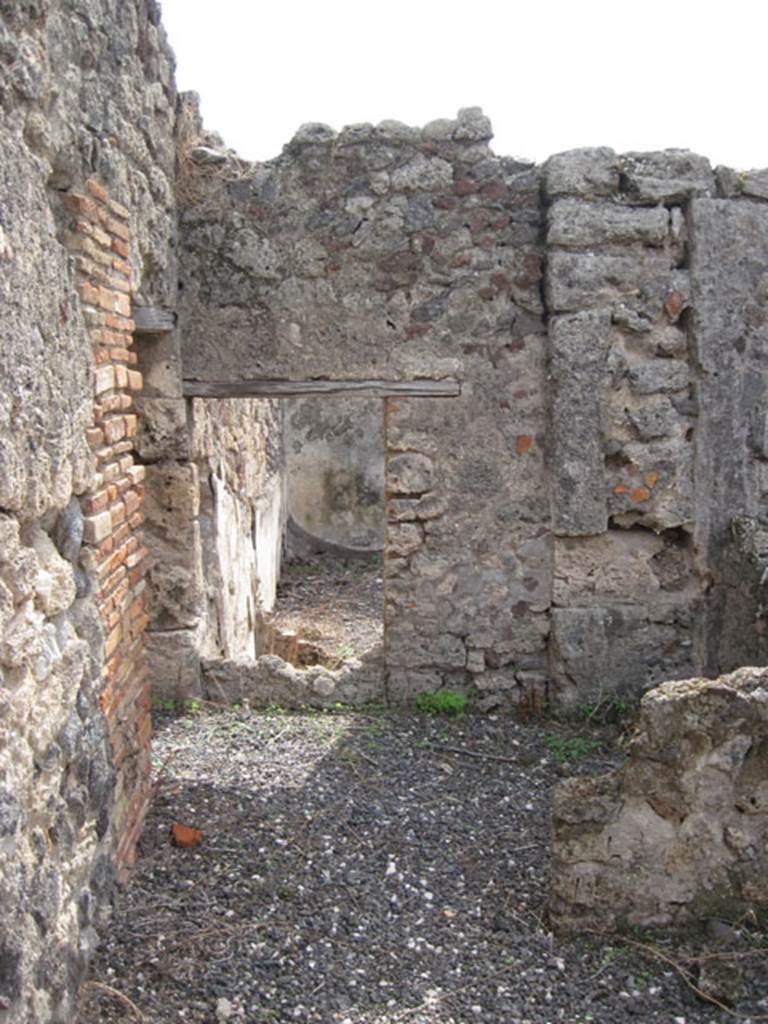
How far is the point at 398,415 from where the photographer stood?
5152 mm

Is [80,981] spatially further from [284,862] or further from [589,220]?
[589,220]

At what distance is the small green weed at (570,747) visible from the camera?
4.75 m

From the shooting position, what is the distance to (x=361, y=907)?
338cm

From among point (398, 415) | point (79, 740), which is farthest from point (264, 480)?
point (79, 740)

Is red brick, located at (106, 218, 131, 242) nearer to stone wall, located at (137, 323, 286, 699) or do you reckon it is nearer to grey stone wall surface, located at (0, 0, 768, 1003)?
grey stone wall surface, located at (0, 0, 768, 1003)

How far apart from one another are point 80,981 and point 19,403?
66.8 inches

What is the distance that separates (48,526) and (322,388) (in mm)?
2545

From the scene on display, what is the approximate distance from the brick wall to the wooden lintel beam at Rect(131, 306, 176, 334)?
110 centimetres

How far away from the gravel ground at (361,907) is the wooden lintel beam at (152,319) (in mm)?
2156

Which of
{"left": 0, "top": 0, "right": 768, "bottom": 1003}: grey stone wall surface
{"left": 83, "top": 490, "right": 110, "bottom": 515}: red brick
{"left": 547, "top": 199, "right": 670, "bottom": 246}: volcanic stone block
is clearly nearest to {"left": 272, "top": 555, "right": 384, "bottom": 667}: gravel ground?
{"left": 0, "top": 0, "right": 768, "bottom": 1003}: grey stone wall surface

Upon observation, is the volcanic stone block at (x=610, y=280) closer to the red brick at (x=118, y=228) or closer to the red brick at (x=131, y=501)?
the red brick at (x=118, y=228)

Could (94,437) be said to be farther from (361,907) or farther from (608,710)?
(608,710)

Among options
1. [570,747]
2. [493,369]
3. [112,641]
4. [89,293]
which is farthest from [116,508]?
[570,747]

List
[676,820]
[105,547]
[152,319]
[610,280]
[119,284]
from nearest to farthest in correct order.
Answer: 1. [676,820]
2. [105,547]
3. [119,284]
4. [152,319]
5. [610,280]
